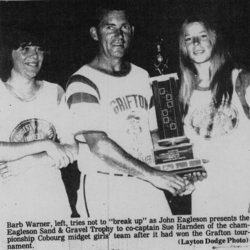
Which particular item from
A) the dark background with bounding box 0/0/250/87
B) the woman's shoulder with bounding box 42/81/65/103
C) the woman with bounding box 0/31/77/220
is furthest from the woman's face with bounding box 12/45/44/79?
the woman's shoulder with bounding box 42/81/65/103

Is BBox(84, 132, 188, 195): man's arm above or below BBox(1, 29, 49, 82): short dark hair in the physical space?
below

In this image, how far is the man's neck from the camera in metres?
4.52

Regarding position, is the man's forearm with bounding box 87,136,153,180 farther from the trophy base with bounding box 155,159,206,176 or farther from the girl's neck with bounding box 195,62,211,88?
the girl's neck with bounding box 195,62,211,88

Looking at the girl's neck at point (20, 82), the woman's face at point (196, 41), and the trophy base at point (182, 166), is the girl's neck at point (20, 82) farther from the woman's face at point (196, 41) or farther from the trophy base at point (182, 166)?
the woman's face at point (196, 41)

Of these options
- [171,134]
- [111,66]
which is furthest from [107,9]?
[171,134]

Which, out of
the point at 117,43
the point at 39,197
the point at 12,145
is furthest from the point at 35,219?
the point at 117,43

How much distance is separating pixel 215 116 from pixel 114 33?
4.90 ft

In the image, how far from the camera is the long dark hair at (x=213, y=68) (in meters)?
4.51

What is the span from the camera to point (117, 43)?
4508 mm

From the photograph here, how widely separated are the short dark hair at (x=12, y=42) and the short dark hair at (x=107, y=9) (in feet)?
2.21

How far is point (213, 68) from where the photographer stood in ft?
14.9

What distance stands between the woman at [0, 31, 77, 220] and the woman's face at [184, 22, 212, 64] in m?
1.57

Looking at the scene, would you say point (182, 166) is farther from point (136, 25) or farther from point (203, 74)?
point (136, 25)

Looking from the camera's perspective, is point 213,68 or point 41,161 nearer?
point 41,161
